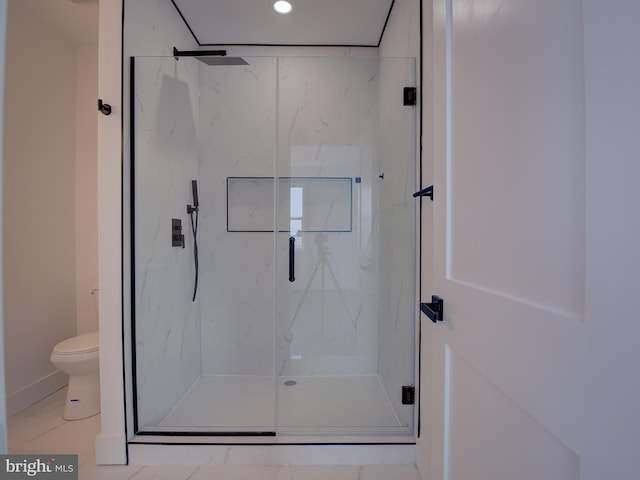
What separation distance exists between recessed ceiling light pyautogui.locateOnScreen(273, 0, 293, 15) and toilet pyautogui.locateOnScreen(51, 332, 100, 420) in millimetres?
2674

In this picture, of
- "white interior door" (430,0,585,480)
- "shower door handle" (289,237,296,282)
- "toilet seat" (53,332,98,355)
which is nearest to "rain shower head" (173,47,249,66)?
"shower door handle" (289,237,296,282)

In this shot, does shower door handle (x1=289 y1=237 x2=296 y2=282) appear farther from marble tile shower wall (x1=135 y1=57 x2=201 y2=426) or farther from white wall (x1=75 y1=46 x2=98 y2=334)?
white wall (x1=75 y1=46 x2=98 y2=334)

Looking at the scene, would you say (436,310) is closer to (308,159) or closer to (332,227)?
(332,227)

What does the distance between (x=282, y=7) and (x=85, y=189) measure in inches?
85.6

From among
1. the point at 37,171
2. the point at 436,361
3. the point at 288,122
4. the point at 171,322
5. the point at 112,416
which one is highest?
the point at 288,122

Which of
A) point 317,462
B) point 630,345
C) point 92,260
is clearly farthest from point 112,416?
point 630,345

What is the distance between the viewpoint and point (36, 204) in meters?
2.21

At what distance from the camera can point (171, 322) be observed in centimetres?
209

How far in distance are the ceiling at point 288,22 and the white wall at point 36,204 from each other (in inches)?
44.0

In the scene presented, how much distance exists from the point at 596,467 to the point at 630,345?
0.19 metres

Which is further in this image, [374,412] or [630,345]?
[374,412]

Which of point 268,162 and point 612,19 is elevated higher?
point 268,162

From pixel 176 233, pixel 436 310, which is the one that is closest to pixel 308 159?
pixel 176 233

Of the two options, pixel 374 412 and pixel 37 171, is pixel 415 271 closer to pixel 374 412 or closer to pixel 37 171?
pixel 374 412
